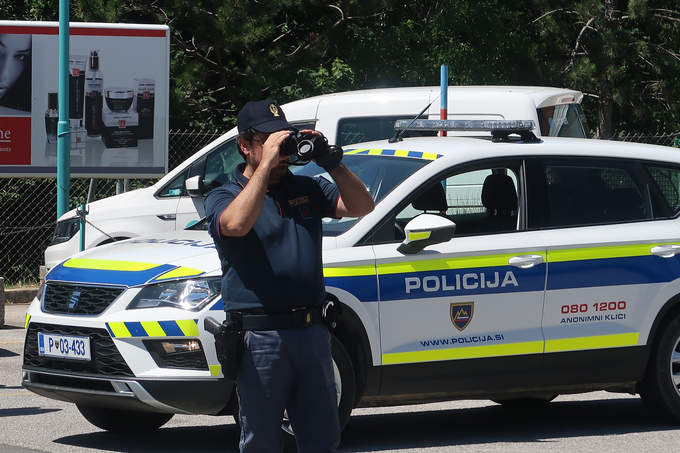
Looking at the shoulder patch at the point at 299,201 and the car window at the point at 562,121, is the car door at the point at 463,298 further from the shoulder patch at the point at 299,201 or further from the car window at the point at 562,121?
the car window at the point at 562,121

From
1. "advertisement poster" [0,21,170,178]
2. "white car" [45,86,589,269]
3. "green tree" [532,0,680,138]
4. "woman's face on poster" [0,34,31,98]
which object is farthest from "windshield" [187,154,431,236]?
"green tree" [532,0,680,138]

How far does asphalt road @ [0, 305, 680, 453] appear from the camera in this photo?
5863 mm

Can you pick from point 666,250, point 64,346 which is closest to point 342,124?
point 666,250

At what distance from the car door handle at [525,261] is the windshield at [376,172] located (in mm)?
747

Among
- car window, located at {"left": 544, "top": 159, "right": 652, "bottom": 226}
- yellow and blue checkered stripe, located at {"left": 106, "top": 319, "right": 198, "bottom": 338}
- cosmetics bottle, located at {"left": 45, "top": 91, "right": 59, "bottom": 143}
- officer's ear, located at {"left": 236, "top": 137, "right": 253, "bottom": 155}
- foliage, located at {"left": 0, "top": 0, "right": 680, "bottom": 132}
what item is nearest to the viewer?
officer's ear, located at {"left": 236, "top": 137, "right": 253, "bottom": 155}

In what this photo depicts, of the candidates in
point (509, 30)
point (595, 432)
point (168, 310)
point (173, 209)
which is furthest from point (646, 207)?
point (509, 30)

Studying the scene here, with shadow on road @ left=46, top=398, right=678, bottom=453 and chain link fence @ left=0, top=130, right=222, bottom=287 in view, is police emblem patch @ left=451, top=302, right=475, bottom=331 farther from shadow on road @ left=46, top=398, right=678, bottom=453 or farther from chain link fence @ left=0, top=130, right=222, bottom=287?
chain link fence @ left=0, top=130, right=222, bottom=287

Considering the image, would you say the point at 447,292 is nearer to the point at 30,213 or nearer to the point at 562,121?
the point at 562,121

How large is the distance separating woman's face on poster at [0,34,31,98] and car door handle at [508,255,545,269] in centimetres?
959

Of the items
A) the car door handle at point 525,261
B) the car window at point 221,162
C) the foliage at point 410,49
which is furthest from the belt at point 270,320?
the foliage at point 410,49

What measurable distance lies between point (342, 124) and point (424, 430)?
4.25 metres

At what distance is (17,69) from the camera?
13703 mm

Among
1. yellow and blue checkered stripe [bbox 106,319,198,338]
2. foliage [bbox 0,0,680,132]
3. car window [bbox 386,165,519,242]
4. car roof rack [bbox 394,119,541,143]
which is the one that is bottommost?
yellow and blue checkered stripe [bbox 106,319,198,338]

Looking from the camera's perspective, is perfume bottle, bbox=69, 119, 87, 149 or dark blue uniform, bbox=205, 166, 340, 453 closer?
dark blue uniform, bbox=205, 166, 340, 453
